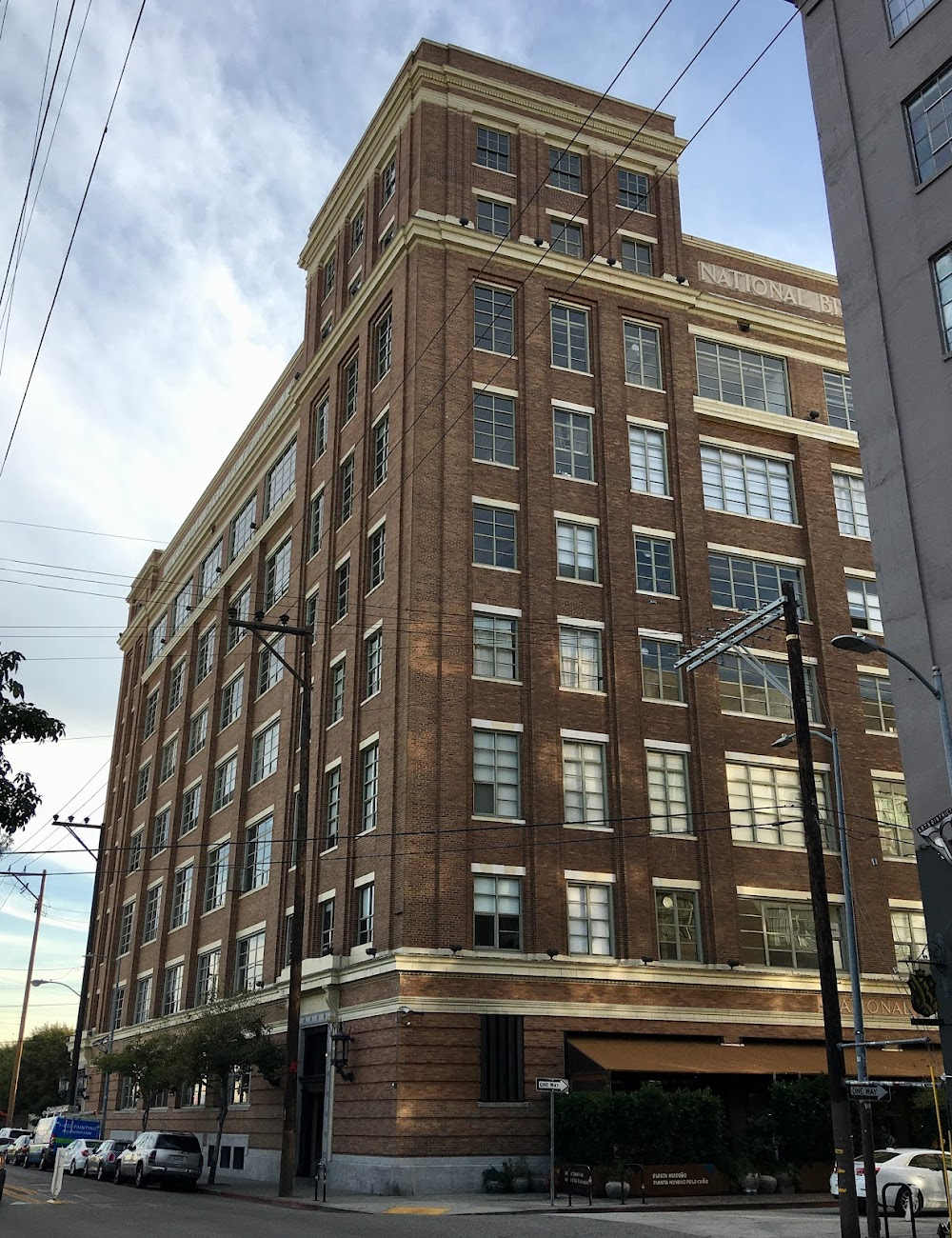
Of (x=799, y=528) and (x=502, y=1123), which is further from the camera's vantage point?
(x=799, y=528)

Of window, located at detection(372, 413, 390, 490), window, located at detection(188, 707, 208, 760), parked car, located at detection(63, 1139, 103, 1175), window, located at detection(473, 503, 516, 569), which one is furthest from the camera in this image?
window, located at detection(188, 707, 208, 760)

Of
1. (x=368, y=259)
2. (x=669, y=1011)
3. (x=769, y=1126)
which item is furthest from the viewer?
(x=368, y=259)

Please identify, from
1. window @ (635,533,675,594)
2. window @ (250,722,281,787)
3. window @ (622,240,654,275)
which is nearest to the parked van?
window @ (250,722,281,787)

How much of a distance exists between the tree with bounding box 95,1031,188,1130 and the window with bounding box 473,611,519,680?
15.7 m

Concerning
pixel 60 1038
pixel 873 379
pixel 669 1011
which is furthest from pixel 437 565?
pixel 60 1038

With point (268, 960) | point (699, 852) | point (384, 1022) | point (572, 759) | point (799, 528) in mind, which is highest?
point (799, 528)

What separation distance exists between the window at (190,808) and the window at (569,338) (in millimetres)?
26623

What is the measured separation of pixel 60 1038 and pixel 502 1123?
8844 cm

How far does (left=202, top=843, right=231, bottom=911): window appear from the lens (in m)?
50.5

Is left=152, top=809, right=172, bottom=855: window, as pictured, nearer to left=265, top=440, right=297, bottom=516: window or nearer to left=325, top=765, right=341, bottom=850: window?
left=265, top=440, right=297, bottom=516: window

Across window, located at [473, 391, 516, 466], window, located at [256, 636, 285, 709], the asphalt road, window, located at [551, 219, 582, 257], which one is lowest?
the asphalt road

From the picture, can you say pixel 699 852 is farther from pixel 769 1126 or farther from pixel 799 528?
pixel 799 528

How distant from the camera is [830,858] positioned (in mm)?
40031

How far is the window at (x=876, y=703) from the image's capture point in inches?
1692
